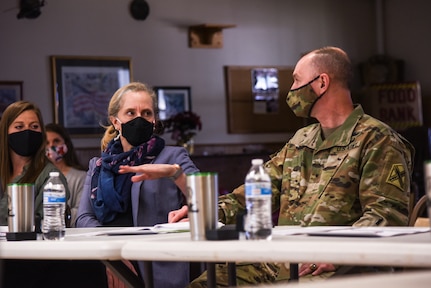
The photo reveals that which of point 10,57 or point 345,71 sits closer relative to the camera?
point 345,71

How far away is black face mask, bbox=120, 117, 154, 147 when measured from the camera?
150 inches

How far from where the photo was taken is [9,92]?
952 cm

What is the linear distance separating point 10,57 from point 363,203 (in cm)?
707

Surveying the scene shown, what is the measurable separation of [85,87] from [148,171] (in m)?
7.28

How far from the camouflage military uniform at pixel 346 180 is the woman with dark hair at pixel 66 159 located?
2.40 m

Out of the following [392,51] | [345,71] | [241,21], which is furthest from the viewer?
[392,51]

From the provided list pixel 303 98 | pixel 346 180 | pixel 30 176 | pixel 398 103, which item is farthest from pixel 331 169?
pixel 398 103

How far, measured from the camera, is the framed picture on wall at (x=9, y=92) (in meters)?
9.48

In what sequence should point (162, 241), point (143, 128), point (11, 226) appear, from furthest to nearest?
1. point (143, 128)
2. point (11, 226)
3. point (162, 241)

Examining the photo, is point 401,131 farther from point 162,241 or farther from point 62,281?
point 162,241

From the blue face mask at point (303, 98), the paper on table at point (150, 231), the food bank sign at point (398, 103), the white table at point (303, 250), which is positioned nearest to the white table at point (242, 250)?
the white table at point (303, 250)

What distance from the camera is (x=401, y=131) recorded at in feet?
33.3

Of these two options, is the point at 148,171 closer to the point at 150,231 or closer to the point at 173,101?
the point at 150,231

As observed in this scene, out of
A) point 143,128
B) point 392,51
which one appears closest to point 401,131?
point 392,51
